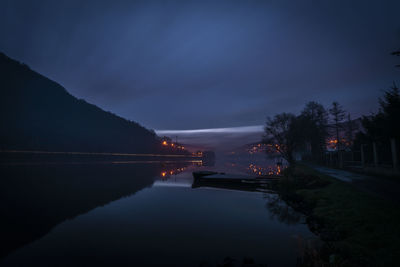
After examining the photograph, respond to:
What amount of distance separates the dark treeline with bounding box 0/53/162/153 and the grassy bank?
258 feet

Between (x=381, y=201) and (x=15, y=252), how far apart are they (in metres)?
19.2

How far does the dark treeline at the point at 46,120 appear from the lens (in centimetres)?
7701

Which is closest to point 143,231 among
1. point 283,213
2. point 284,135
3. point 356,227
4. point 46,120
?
point 283,213

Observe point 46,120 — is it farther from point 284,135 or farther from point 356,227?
point 356,227

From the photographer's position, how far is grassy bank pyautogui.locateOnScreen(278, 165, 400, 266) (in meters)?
6.62

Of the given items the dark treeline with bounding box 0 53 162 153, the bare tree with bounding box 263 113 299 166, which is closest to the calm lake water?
the bare tree with bounding box 263 113 299 166

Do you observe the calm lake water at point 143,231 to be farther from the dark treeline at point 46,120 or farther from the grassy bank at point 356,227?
the dark treeline at point 46,120

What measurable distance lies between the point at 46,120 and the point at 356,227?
122m

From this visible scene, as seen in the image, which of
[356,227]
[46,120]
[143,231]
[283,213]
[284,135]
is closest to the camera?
[356,227]

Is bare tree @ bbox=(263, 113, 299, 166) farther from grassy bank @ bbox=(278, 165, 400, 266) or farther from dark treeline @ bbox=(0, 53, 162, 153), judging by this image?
dark treeline @ bbox=(0, 53, 162, 153)

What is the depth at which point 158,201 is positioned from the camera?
74.9 ft

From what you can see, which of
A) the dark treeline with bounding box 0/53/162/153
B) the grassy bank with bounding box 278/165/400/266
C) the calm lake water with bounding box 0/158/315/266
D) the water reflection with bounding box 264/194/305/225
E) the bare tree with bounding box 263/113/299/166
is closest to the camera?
the grassy bank with bounding box 278/165/400/266

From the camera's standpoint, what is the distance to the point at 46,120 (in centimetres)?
10156

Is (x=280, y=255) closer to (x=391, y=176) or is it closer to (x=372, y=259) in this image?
(x=372, y=259)
